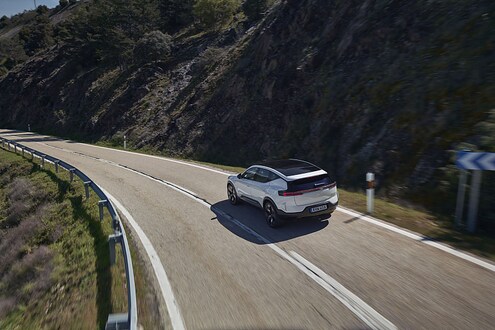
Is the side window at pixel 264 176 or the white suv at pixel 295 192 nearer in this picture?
the white suv at pixel 295 192

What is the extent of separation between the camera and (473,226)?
25.9 ft

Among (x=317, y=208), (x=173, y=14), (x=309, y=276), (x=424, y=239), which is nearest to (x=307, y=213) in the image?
(x=317, y=208)

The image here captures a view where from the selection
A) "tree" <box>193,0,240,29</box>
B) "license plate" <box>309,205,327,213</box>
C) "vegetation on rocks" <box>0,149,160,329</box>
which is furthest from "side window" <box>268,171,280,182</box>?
"tree" <box>193,0,240,29</box>

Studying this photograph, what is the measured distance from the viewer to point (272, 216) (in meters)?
9.09

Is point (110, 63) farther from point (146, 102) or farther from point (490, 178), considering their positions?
point (490, 178)

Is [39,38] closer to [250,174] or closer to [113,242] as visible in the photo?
[250,174]

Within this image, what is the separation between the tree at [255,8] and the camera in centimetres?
3294

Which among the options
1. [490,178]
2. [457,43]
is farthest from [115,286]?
[457,43]

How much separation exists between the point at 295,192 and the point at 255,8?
28948 millimetres

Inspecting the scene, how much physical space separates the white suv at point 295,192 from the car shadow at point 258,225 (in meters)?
0.27

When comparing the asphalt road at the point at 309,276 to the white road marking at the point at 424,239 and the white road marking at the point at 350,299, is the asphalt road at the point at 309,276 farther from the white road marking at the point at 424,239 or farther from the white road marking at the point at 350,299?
the white road marking at the point at 424,239

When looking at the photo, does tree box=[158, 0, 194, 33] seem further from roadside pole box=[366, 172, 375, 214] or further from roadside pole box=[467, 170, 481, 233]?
roadside pole box=[467, 170, 481, 233]

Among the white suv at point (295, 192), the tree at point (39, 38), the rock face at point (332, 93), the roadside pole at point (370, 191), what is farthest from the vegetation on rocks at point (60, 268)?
the tree at point (39, 38)

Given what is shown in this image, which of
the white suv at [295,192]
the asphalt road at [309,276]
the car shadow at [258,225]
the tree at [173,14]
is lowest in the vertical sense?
the car shadow at [258,225]
